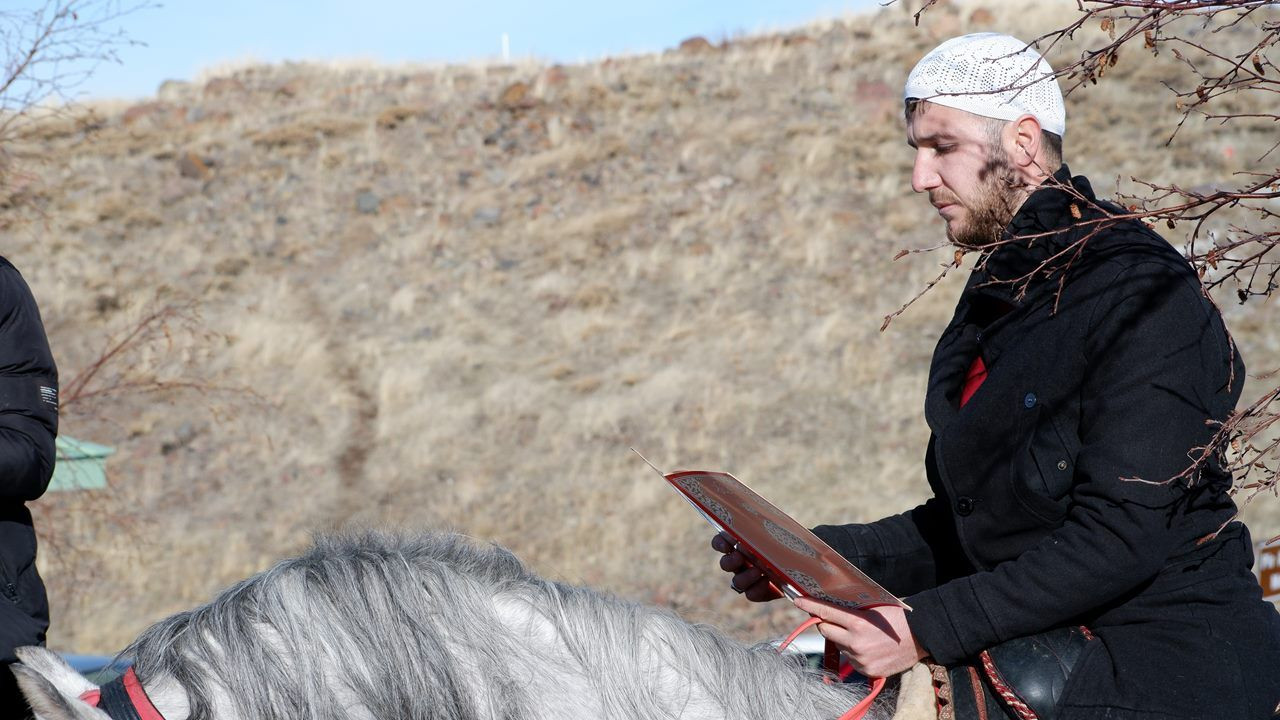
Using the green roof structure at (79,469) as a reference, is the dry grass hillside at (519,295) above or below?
above

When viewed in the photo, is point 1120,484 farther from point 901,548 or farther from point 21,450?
point 21,450

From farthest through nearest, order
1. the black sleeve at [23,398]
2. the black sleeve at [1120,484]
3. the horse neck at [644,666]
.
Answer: the black sleeve at [23,398]
the black sleeve at [1120,484]
the horse neck at [644,666]

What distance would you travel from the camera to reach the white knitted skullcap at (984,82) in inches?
88.8

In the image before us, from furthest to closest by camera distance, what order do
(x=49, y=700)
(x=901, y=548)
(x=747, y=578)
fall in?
(x=901, y=548), (x=747, y=578), (x=49, y=700)

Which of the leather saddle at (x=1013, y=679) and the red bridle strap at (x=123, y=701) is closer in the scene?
the red bridle strap at (x=123, y=701)

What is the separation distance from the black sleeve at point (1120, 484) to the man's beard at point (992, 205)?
374mm

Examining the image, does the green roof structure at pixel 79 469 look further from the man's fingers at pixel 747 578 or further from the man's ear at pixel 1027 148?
the man's ear at pixel 1027 148

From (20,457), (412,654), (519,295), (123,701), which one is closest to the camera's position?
(123,701)

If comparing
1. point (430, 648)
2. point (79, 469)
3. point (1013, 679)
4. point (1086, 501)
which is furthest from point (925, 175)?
point (79, 469)

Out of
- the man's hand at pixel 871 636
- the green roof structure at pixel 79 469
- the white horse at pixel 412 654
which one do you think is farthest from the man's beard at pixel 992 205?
the green roof structure at pixel 79 469

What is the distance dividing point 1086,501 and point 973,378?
48cm

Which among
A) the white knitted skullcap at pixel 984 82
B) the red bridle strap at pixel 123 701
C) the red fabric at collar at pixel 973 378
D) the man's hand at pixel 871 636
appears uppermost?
the white knitted skullcap at pixel 984 82

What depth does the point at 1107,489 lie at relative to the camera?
1899 millimetres

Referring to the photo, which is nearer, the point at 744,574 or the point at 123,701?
the point at 123,701
